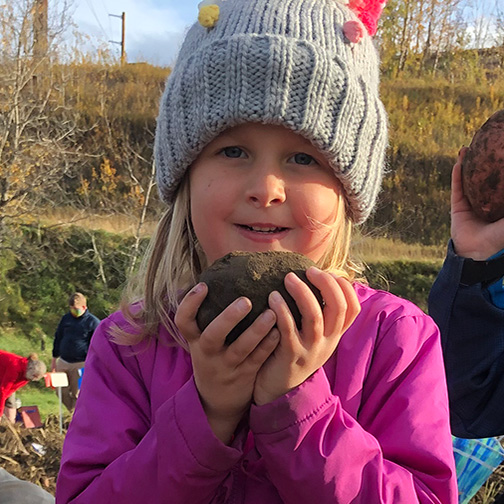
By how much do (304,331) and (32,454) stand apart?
18.1 ft

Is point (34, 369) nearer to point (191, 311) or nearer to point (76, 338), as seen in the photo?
point (76, 338)

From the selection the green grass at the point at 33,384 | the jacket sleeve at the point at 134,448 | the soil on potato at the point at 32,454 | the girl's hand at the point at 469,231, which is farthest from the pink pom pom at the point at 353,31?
the green grass at the point at 33,384

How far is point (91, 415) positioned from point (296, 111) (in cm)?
99

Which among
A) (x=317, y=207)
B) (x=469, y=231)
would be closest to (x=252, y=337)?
(x=317, y=207)

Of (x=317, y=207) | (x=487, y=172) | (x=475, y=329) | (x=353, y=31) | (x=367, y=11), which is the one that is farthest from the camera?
(x=487, y=172)

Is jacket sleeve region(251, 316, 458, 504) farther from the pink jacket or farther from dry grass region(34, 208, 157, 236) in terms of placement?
dry grass region(34, 208, 157, 236)

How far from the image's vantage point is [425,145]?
23.8 metres

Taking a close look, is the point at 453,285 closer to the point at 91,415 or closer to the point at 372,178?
the point at 372,178

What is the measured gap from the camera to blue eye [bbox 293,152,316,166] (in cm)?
175

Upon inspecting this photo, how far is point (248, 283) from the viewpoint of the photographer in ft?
4.28

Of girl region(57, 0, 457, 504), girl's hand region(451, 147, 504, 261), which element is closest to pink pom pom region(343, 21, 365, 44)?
girl region(57, 0, 457, 504)

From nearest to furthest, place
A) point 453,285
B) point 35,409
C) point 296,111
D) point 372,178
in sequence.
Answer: point 296,111 → point 372,178 → point 453,285 → point 35,409

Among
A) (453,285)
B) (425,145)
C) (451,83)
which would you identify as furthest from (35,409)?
(451,83)

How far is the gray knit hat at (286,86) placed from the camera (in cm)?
172
